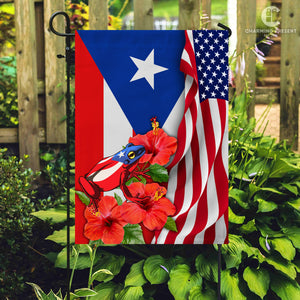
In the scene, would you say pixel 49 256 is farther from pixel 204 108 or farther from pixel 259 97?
pixel 259 97

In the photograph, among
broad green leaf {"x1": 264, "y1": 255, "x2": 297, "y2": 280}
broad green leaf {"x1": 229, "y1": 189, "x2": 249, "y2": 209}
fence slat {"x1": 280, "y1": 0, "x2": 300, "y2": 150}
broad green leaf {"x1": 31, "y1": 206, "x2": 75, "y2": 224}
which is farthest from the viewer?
fence slat {"x1": 280, "y1": 0, "x2": 300, "y2": 150}

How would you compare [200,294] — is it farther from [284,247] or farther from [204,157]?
[204,157]

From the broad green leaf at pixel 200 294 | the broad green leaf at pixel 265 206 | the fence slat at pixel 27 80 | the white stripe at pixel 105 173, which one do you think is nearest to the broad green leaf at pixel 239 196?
the broad green leaf at pixel 265 206

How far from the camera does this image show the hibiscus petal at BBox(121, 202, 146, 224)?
6.06 ft

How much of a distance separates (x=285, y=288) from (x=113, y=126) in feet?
4.42

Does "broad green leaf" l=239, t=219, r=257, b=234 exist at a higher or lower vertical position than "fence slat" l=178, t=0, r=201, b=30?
lower

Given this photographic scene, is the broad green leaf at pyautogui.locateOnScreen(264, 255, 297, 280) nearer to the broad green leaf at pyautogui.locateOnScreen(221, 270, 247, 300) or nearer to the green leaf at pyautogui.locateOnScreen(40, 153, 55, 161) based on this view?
the broad green leaf at pyautogui.locateOnScreen(221, 270, 247, 300)

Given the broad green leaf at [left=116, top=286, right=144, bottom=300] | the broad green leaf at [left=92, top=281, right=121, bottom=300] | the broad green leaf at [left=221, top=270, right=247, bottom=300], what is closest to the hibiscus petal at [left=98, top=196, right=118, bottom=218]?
the broad green leaf at [left=116, top=286, right=144, bottom=300]

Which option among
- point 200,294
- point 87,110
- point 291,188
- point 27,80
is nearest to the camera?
point 87,110

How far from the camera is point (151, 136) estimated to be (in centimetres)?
182

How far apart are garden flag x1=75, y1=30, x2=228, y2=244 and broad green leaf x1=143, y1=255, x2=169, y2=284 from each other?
0.57 meters

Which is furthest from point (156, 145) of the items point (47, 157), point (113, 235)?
point (47, 157)

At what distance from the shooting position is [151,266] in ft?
7.91

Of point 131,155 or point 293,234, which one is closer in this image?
point 131,155
